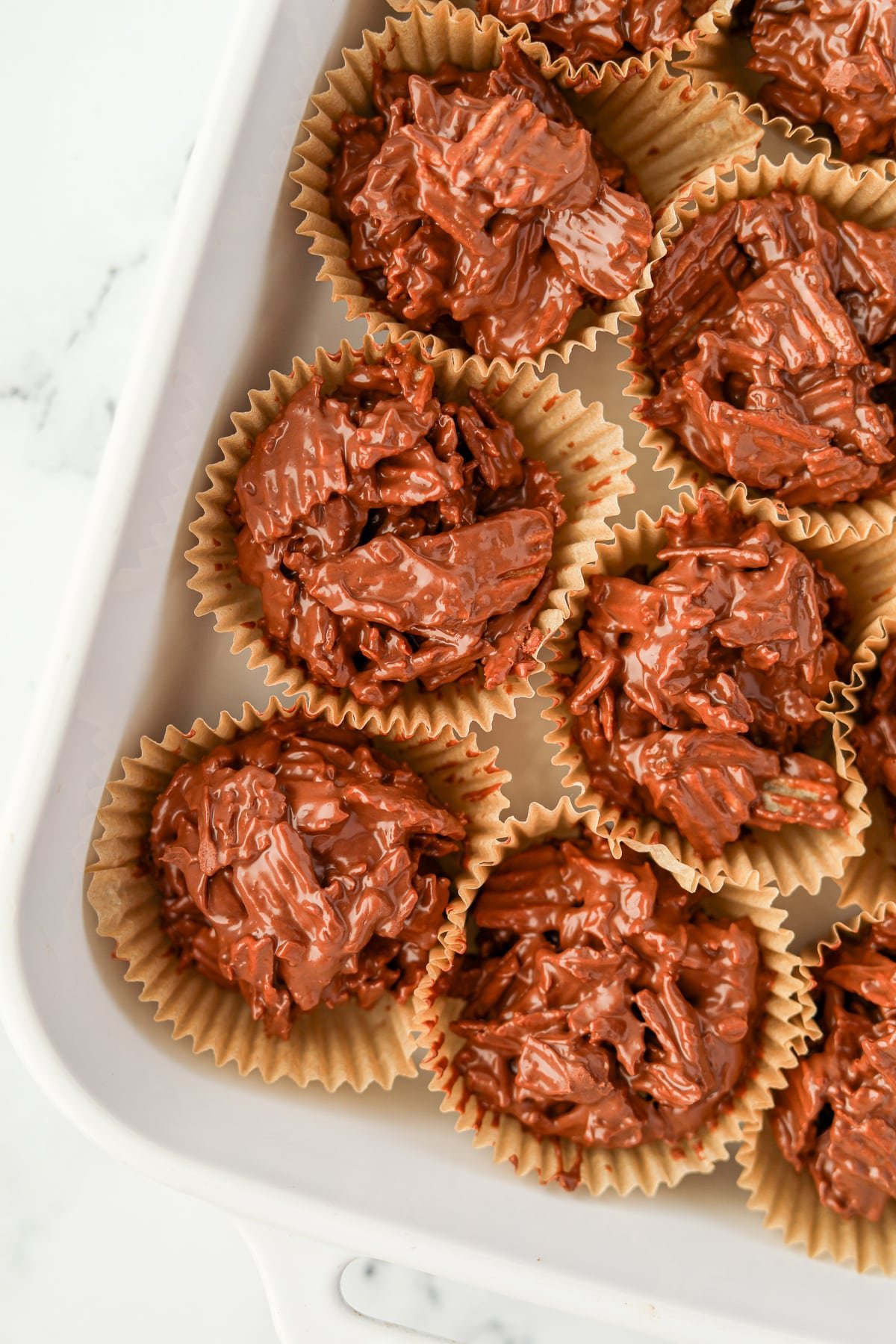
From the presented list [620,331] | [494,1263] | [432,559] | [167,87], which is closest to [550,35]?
[620,331]

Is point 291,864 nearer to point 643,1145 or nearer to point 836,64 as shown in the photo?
point 643,1145

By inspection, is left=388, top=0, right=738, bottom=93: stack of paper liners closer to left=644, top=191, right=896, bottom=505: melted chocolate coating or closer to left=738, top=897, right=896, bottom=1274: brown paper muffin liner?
left=644, top=191, right=896, bottom=505: melted chocolate coating

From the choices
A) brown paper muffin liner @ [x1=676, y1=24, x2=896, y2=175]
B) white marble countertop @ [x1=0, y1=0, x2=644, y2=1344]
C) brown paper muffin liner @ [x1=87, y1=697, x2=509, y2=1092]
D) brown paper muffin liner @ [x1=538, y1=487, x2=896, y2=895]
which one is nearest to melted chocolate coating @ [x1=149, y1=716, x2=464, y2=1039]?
brown paper muffin liner @ [x1=87, y1=697, x2=509, y2=1092]

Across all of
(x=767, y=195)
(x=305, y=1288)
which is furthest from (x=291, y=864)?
(x=767, y=195)

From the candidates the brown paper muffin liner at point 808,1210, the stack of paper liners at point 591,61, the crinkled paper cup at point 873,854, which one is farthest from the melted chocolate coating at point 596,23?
the brown paper muffin liner at point 808,1210

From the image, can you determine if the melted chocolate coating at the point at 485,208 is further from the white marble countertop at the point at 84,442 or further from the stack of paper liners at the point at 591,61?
the white marble countertop at the point at 84,442

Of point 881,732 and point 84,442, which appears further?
point 84,442

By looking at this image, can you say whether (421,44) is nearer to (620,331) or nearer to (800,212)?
(620,331)
